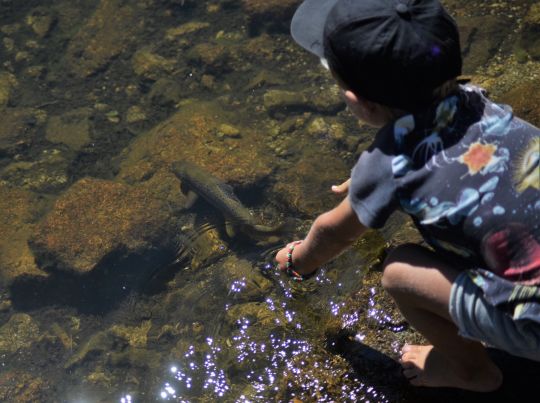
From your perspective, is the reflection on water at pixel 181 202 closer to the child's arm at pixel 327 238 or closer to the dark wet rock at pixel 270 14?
the dark wet rock at pixel 270 14

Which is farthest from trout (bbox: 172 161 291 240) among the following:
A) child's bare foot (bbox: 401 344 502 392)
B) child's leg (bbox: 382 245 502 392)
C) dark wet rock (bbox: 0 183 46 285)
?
child's leg (bbox: 382 245 502 392)

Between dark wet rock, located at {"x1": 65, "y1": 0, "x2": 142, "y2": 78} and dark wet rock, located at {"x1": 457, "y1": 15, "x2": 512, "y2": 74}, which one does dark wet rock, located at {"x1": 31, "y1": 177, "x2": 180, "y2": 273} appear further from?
dark wet rock, located at {"x1": 457, "y1": 15, "x2": 512, "y2": 74}

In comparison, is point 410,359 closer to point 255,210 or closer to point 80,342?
point 255,210

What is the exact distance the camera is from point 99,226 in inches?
212

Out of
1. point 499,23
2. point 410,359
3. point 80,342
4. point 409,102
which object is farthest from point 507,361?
point 499,23

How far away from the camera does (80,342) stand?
4.89 meters

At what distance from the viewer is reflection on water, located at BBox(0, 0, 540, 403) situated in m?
3.23

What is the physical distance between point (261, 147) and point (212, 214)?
3.27ft

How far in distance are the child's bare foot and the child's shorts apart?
1.15 feet

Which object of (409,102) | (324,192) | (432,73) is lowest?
(324,192)

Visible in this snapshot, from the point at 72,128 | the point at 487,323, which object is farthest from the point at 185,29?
the point at 487,323

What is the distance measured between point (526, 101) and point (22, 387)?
4.67 m

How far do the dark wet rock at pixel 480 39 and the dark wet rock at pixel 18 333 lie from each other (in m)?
4.80

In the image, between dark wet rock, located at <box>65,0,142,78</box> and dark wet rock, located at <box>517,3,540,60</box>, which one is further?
dark wet rock, located at <box>65,0,142,78</box>
